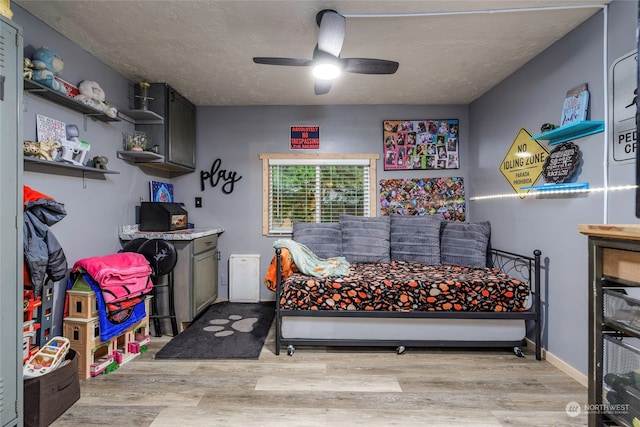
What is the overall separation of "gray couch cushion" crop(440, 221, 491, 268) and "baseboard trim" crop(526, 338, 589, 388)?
2.80ft

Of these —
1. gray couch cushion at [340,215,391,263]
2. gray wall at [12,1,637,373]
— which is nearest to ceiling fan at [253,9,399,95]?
gray wall at [12,1,637,373]

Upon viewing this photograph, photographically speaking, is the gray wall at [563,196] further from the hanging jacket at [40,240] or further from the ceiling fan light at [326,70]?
the hanging jacket at [40,240]

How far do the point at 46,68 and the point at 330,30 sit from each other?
1858 mm

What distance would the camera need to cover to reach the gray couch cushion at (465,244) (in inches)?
121

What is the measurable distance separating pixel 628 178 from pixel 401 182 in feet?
7.38

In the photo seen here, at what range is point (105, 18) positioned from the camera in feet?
6.99

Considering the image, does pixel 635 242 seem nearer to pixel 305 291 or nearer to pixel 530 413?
pixel 530 413

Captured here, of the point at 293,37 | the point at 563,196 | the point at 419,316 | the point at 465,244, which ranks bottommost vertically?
the point at 419,316

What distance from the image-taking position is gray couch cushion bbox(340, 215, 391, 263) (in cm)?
334

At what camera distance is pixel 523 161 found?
2.79 meters

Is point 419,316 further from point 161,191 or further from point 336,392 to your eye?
point 161,191

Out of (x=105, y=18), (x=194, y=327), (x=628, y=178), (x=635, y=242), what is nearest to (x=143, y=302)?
(x=194, y=327)

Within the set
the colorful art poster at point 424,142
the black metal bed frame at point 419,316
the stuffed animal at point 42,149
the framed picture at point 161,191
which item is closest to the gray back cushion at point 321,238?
the black metal bed frame at point 419,316

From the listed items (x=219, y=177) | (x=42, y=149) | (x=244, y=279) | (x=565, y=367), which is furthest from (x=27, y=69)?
(x=565, y=367)
